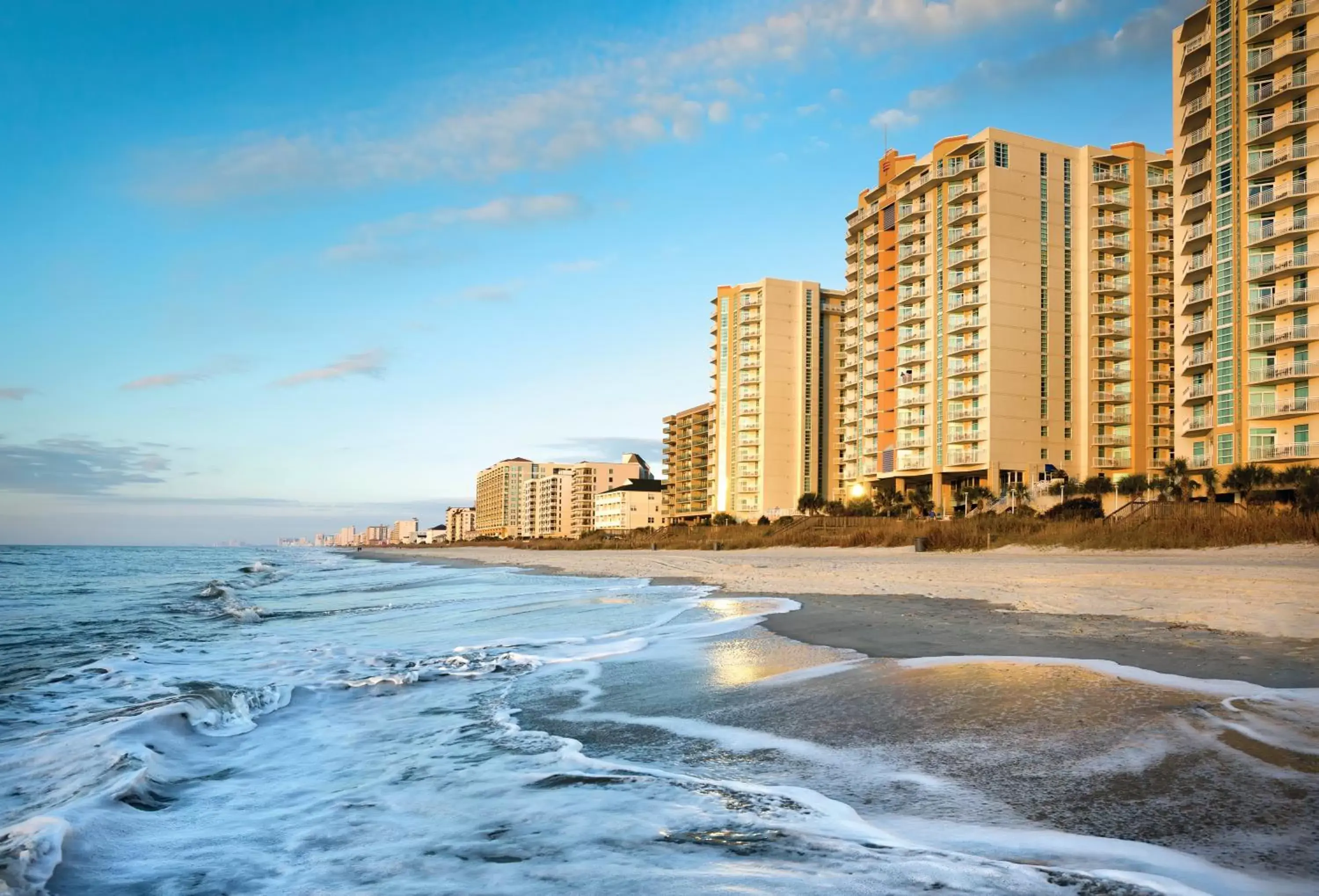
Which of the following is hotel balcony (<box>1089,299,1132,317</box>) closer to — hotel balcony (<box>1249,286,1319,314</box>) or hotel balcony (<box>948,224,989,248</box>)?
hotel balcony (<box>948,224,989,248</box>)

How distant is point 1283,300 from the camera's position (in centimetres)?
4625

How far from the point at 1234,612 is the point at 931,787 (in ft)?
29.4

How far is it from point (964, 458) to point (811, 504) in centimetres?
1792

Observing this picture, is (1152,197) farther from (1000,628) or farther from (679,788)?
(679,788)

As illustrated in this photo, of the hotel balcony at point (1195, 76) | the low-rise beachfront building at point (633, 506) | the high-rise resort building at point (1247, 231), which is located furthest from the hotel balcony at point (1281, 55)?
the low-rise beachfront building at point (633, 506)

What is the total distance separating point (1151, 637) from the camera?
9328 millimetres

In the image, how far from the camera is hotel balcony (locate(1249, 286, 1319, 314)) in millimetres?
45156

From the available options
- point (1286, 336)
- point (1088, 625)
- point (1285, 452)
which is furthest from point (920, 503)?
point (1088, 625)

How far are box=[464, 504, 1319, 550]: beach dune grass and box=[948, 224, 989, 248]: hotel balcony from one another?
98.0ft

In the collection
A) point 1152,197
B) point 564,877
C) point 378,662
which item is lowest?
point 378,662

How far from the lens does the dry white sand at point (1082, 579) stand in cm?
1107

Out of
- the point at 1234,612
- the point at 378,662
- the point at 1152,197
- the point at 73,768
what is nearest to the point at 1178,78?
the point at 1152,197

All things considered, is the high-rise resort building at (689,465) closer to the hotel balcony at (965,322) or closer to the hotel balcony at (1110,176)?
the hotel balcony at (965,322)

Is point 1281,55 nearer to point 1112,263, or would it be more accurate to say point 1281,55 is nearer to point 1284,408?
point 1284,408
